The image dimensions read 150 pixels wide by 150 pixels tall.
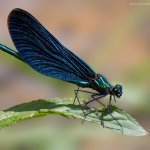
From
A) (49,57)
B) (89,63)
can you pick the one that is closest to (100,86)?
(49,57)

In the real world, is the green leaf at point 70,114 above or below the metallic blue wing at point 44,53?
below

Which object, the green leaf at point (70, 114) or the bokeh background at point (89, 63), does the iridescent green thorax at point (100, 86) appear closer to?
the green leaf at point (70, 114)

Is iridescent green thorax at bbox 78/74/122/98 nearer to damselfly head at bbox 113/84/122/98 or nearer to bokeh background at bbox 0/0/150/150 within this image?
damselfly head at bbox 113/84/122/98

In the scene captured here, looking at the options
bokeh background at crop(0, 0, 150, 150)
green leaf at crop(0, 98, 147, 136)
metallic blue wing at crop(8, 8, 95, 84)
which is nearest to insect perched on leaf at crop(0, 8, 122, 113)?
metallic blue wing at crop(8, 8, 95, 84)

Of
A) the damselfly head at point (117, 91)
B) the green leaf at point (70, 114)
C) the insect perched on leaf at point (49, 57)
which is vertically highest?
the insect perched on leaf at point (49, 57)

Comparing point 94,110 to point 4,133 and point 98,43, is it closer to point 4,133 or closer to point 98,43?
point 4,133

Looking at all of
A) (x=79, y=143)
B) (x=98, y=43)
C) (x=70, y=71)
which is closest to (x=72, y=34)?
(x=98, y=43)

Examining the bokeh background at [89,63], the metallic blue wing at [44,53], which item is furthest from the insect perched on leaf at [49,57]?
the bokeh background at [89,63]
